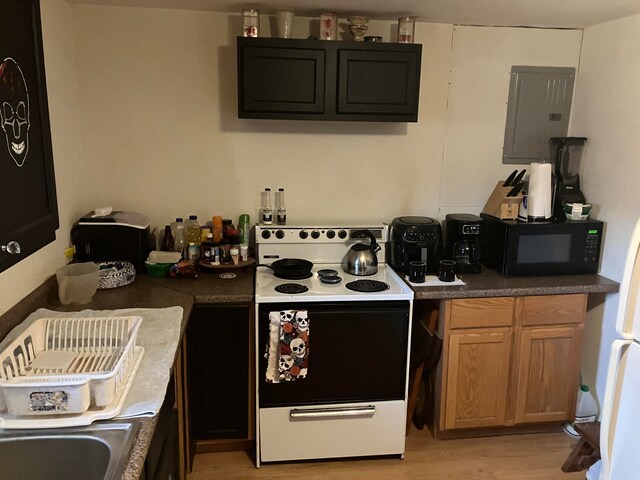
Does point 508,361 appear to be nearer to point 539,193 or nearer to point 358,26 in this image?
point 539,193

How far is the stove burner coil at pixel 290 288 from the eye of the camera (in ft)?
8.12

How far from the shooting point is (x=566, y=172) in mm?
2979

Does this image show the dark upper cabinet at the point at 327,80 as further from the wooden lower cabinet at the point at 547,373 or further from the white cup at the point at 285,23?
the wooden lower cabinet at the point at 547,373

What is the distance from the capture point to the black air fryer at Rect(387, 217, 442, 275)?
2797mm

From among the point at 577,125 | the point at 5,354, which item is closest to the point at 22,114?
the point at 5,354

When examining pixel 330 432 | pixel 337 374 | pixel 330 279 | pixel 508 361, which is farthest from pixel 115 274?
pixel 508 361

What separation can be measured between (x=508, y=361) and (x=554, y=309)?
1.15 ft

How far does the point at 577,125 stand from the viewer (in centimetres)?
302

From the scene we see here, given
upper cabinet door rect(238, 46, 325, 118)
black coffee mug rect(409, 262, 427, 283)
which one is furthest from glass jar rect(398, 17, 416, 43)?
black coffee mug rect(409, 262, 427, 283)

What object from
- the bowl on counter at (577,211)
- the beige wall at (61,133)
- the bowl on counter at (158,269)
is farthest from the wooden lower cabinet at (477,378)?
the beige wall at (61,133)

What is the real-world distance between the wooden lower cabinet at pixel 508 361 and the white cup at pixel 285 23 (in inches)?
61.4

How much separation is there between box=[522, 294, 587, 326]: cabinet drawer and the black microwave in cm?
18

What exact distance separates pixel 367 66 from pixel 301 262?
3.45 feet

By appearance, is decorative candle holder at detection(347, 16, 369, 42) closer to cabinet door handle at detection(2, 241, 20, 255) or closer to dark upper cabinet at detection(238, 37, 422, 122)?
dark upper cabinet at detection(238, 37, 422, 122)
